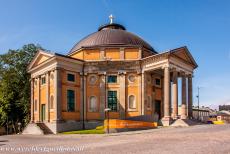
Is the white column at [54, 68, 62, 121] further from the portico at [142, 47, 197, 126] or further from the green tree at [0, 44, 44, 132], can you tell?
the green tree at [0, 44, 44, 132]

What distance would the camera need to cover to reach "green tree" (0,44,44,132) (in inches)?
2020

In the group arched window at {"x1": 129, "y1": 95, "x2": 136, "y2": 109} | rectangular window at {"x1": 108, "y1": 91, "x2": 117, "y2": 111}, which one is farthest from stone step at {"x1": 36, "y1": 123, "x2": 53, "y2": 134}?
arched window at {"x1": 129, "y1": 95, "x2": 136, "y2": 109}

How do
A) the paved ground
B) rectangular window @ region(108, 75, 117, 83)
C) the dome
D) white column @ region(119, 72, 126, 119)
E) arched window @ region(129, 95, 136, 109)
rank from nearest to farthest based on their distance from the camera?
the paved ground → white column @ region(119, 72, 126, 119) → arched window @ region(129, 95, 136, 109) → rectangular window @ region(108, 75, 117, 83) → the dome

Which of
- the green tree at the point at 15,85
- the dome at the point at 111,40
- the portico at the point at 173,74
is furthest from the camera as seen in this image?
the green tree at the point at 15,85

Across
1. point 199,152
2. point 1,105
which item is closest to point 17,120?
point 1,105

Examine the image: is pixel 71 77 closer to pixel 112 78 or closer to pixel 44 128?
pixel 112 78

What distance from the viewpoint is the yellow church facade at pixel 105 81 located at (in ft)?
131

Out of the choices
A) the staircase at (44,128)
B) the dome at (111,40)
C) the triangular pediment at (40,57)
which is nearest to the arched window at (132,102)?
the dome at (111,40)

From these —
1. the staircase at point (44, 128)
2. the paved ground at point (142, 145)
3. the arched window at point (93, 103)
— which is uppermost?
the arched window at point (93, 103)

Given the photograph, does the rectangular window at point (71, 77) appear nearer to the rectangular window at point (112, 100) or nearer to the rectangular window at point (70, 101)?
the rectangular window at point (70, 101)

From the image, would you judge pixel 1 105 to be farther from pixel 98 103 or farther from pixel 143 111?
pixel 143 111

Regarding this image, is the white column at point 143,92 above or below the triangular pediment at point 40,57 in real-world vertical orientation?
below

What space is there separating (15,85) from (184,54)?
3075cm

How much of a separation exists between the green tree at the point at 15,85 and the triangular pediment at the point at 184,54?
27565mm
